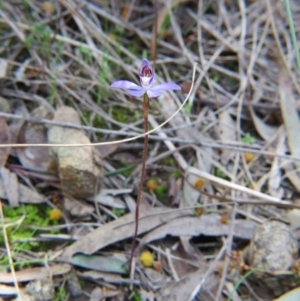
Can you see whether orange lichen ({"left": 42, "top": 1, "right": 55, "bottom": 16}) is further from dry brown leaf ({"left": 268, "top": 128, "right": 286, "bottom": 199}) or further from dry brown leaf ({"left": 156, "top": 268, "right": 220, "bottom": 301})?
dry brown leaf ({"left": 156, "top": 268, "right": 220, "bottom": 301})

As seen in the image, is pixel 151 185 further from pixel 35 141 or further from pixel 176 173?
pixel 35 141

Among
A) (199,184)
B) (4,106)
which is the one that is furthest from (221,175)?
(4,106)

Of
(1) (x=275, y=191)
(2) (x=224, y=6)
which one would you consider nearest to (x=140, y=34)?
(2) (x=224, y=6)

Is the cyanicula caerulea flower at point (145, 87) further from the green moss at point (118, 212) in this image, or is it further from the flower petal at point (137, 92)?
the green moss at point (118, 212)

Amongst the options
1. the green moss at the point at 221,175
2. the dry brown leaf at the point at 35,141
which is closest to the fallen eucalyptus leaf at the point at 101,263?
the dry brown leaf at the point at 35,141

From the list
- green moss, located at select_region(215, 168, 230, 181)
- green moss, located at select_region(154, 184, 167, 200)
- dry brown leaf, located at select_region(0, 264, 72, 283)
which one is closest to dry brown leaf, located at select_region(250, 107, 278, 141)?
green moss, located at select_region(215, 168, 230, 181)

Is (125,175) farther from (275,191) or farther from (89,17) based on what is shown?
(89,17)
